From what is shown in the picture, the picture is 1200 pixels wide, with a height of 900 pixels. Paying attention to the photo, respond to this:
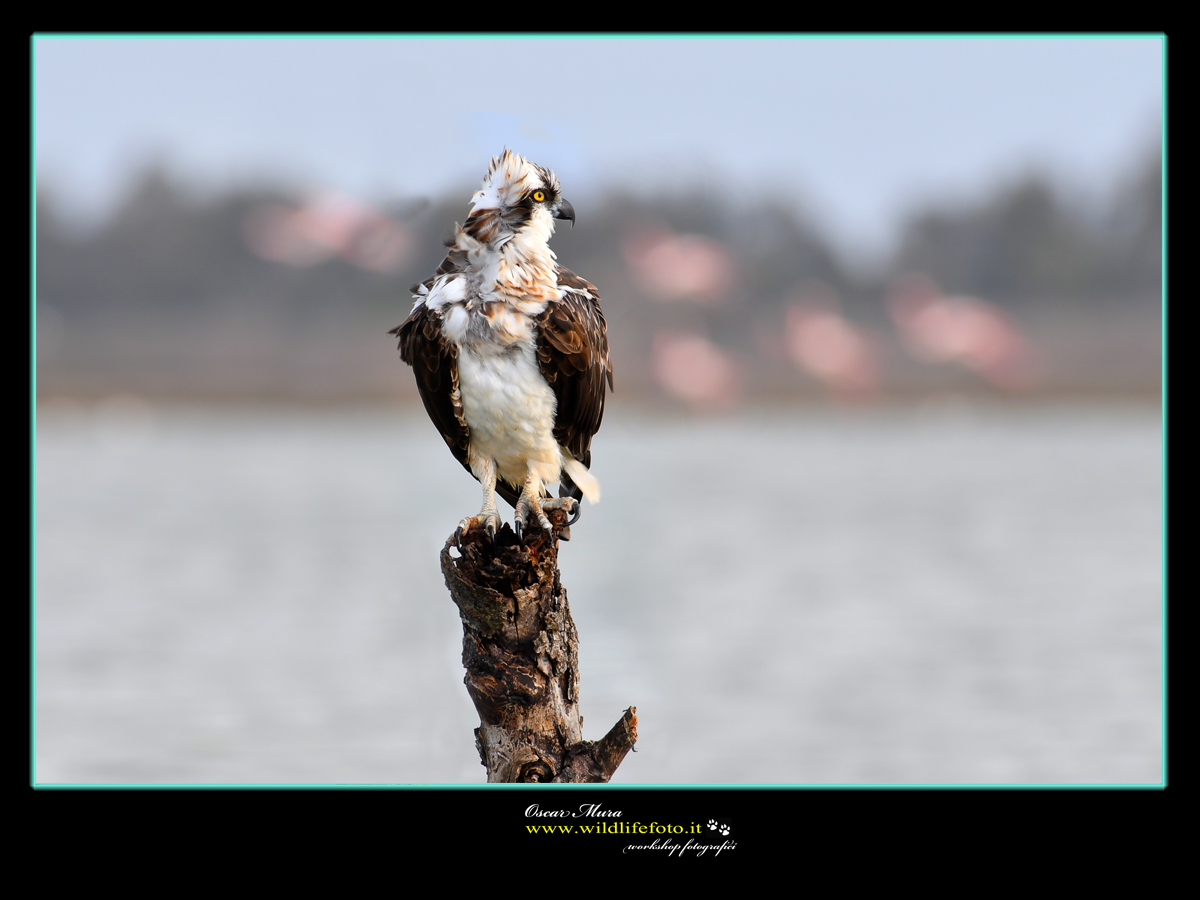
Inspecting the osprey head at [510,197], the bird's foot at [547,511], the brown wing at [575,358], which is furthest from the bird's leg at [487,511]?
the osprey head at [510,197]

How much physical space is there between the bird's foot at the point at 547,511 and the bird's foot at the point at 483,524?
0.12 meters

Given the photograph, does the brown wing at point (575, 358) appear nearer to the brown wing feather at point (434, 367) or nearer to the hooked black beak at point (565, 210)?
the hooked black beak at point (565, 210)

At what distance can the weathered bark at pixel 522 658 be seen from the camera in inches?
224

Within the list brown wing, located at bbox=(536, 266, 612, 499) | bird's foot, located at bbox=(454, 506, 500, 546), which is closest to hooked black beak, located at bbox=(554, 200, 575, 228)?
brown wing, located at bbox=(536, 266, 612, 499)

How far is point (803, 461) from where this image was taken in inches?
2753

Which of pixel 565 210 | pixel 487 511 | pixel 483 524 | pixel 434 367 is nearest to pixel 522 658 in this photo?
pixel 483 524

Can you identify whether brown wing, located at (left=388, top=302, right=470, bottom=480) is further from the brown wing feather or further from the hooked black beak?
the hooked black beak

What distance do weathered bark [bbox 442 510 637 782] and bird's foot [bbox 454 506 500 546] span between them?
4cm

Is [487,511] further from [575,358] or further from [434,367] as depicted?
[575,358]

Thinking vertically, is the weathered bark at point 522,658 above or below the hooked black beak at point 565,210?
below

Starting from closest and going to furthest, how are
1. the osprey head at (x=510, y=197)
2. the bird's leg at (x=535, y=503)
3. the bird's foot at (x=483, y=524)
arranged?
the osprey head at (x=510, y=197) → the bird's foot at (x=483, y=524) → the bird's leg at (x=535, y=503)

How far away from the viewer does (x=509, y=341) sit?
5797 mm

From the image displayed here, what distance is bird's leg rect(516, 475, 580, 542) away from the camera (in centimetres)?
599

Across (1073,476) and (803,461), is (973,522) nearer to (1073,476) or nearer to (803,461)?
(1073,476)
